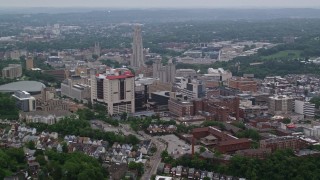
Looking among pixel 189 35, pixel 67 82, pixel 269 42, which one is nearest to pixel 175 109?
pixel 67 82

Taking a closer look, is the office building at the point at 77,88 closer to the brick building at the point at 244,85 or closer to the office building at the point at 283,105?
the brick building at the point at 244,85

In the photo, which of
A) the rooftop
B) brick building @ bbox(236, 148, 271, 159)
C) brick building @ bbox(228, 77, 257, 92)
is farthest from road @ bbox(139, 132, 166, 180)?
brick building @ bbox(228, 77, 257, 92)

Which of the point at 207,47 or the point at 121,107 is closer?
the point at 121,107

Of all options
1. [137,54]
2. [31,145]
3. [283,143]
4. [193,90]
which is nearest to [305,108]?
[193,90]

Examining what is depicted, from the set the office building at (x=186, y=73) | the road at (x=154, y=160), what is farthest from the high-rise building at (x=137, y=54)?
the road at (x=154, y=160)

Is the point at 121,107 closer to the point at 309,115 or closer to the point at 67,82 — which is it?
the point at 67,82

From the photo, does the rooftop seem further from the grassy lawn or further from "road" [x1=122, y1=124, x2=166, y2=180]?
the grassy lawn

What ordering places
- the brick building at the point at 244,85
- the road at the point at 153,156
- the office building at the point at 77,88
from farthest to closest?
the brick building at the point at 244,85
the office building at the point at 77,88
the road at the point at 153,156

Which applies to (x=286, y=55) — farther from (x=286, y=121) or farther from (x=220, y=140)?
(x=220, y=140)
